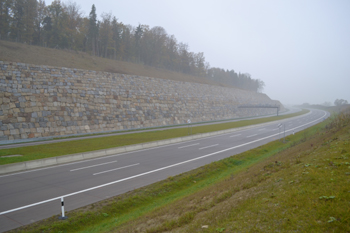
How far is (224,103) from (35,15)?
48.9 metres

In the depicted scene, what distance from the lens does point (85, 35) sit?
60281mm

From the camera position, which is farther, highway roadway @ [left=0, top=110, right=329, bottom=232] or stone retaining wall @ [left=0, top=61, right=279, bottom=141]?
stone retaining wall @ [left=0, top=61, right=279, bottom=141]

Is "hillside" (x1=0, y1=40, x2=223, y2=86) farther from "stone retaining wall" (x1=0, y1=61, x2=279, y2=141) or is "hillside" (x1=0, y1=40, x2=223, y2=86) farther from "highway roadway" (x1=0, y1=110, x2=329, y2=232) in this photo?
"highway roadway" (x1=0, y1=110, x2=329, y2=232)

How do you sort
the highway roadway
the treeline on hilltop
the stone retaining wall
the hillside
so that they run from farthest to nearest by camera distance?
1. the treeline on hilltop
2. the hillside
3. the stone retaining wall
4. the highway roadway

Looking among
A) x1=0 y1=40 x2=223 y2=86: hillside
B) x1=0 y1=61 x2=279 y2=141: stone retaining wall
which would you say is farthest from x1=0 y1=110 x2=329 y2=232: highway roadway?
x1=0 y1=40 x2=223 y2=86: hillside

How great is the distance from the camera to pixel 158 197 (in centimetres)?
1076

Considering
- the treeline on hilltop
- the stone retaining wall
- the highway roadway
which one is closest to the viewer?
the highway roadway

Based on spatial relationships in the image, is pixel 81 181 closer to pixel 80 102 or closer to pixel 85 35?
pixel 80 102

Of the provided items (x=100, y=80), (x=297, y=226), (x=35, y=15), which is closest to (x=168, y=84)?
(x=100, y=80)

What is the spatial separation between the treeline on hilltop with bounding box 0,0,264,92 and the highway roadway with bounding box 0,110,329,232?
3893 centimetres

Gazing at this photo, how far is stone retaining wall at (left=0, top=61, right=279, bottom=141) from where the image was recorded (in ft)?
85.9

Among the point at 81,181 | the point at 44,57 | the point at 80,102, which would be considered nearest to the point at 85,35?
the point at 44,57

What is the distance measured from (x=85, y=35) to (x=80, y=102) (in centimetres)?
3471

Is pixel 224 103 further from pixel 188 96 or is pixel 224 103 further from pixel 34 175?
pixel 34 175
